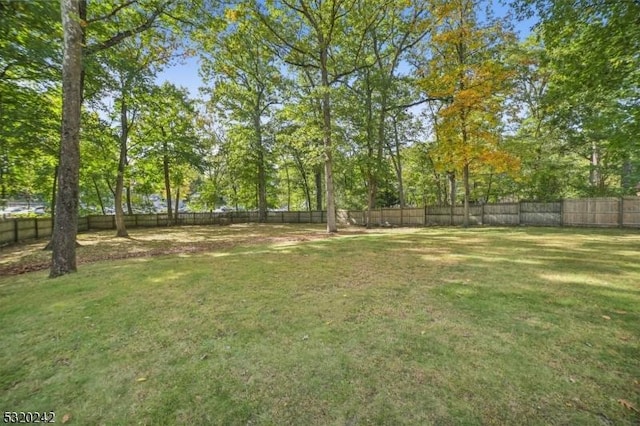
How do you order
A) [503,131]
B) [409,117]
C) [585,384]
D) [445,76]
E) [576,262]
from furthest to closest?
1. [409,117]
2. [503,131]
3. [445,76]
4. [576,262]
5. [585,384]

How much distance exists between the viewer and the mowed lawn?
2.10m

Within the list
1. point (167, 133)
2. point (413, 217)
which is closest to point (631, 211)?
point (413, 217)

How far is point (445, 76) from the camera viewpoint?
14.5 metres

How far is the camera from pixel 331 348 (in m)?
2.89

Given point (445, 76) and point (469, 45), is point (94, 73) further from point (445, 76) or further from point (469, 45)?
point (469, 45)

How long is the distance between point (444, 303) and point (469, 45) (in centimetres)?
1596

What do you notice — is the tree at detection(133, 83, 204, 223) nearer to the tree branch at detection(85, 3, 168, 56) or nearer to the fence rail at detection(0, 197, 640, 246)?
the fence rail at detection(0, 197, 640, 246)

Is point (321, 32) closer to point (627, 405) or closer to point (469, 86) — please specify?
point (469, 86)

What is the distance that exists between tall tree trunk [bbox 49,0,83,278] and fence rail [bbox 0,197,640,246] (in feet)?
30.6

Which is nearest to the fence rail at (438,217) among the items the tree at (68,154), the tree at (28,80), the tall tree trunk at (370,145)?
the tall tree trunk at (370,145)

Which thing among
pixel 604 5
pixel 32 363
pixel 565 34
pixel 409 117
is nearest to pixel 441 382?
pixel 32 363

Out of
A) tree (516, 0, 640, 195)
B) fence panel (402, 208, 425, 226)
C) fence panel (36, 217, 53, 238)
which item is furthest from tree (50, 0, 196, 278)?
fence panel (402, 208, 425, 226)

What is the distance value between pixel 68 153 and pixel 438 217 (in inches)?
740

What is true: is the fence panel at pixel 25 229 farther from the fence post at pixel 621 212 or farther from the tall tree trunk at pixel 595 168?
the tall tree trunk at pixel 595 168
